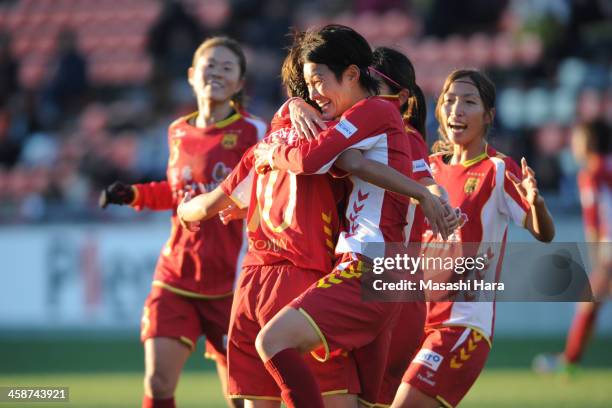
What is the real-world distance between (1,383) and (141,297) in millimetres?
3653

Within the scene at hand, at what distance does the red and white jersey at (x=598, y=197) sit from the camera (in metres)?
10.4

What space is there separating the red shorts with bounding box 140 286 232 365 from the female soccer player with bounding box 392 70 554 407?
1.41 m

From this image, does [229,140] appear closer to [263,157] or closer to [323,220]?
[263,157]

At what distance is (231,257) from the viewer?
6523 millimetres

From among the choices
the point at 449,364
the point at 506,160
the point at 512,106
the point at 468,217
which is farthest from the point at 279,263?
the point at 512,106

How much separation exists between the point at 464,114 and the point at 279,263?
63.2 inches

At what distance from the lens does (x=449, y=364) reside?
542 centimetres

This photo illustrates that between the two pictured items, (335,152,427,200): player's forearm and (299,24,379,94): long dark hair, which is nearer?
(335,152,427,200): player's forearm

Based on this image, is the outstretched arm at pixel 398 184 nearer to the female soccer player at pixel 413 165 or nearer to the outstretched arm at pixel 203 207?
the female soccer player at pixel 413 165

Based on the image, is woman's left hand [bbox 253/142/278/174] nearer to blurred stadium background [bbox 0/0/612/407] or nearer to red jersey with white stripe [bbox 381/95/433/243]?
red jersey with white stripe [bbox 381/95/433/243]

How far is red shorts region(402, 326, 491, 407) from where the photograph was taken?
17.7 ft

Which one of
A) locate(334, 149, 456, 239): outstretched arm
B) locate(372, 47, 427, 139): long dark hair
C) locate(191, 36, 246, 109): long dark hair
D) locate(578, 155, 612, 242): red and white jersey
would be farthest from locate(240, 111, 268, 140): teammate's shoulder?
locate(578, 155, 612, 242): red and white jersey

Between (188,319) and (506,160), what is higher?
(506,160)

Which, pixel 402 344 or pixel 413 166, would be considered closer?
pixel 413 166
